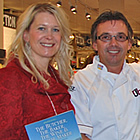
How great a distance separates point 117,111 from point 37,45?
718 millimetres

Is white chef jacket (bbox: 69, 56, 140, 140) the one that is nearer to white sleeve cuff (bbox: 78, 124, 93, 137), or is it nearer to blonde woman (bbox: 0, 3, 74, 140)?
white sleeve cuff (bbox: 78, 124, 93, 137)

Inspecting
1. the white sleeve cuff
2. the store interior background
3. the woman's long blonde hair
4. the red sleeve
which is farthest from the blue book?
the store interior background

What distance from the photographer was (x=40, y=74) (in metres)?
1.51

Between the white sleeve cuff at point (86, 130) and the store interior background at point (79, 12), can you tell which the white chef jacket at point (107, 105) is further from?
the store interior background at point (79, 12)

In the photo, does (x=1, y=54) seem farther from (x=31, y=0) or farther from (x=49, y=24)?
(x=31, y=0)

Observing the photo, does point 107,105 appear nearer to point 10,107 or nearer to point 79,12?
point 10,107

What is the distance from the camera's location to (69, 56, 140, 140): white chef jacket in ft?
5.84

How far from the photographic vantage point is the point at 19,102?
128 cm

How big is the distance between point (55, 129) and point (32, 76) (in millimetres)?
306

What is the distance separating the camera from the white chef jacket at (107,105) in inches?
70.1

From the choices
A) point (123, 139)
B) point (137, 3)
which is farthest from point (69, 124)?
point (137, 3)

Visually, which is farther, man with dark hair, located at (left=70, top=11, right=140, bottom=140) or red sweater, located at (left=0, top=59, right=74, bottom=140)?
man with dark hair, located at (left=70, top=11, right=140, bottom=140)

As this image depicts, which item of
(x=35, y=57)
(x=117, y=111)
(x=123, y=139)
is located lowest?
(x=123, y=139)

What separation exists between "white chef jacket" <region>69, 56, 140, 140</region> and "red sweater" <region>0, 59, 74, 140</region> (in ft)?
1.11
